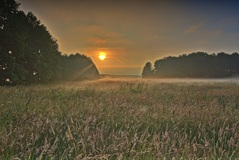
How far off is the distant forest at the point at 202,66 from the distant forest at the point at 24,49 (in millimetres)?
46002

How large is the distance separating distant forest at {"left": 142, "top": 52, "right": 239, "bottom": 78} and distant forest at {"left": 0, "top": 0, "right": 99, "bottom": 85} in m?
46.0

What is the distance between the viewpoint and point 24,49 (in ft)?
90.3

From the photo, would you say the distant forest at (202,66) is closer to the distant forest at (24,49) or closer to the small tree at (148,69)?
the small tree at (148,69)

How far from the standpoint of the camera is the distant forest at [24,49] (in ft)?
82.6

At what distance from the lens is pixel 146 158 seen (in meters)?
3.00

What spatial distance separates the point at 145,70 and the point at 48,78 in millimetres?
54265

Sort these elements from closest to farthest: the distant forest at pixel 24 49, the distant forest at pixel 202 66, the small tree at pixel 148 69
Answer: the distant forest at pixel 24 49
the distant forest at pixel 202 66
the small tree at pixel 148 69

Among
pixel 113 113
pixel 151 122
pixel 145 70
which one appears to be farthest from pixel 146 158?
pixel 145 70

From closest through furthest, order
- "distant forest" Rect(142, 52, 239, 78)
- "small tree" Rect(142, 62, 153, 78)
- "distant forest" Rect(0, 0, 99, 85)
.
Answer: "distant forest" Rect(0, 0, 99, 85) < "distant forest" Rect(142, 52, 239, 78) < "small tree" Rect(142, 62, 153, 78)

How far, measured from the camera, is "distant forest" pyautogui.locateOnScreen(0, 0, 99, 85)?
82.6 feet

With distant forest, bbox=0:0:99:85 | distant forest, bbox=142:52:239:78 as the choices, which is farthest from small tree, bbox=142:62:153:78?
distant forest, bbox=0:0:99:85

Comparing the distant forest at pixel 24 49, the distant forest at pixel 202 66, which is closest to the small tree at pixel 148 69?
the distant forest at pixel 202 66

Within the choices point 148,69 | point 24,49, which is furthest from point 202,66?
point 24,49

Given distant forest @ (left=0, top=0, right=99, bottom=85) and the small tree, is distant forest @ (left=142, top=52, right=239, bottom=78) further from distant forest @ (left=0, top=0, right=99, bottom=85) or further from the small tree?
distant forest @ (left=0, top=0, right=99, bottom=85)
